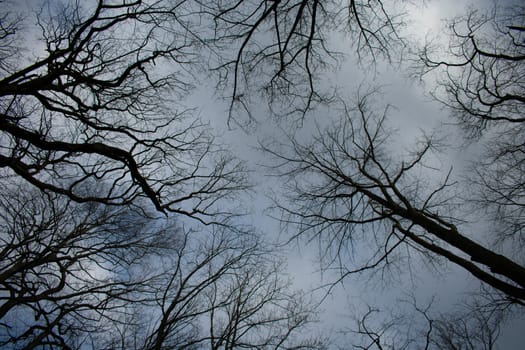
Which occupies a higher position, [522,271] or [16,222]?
[16,222]

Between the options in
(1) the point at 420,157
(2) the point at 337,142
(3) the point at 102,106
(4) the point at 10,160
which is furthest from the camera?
(2) the point at 337,142

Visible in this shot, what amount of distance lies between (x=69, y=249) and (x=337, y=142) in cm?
766

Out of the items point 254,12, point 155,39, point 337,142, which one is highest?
point 155,39

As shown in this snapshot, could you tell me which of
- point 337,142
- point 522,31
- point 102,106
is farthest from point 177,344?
point 522,31

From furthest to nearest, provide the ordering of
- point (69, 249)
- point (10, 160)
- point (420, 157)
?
point (69, 249), point (420, 157), point (10, 160)

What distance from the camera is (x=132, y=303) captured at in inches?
273

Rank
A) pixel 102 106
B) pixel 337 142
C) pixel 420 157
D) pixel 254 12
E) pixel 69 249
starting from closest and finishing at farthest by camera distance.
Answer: pixel 254 12 < pixel 102 106 < pixel 420 157 < pixel 337 142 < pixel 69 249

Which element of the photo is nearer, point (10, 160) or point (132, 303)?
point (10, 160)

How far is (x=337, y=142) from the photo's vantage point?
618 centimetres

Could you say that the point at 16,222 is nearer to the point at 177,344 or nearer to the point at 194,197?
the point at 194,197

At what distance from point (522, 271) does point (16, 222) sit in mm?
10456

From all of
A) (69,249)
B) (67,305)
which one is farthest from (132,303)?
(69,249)

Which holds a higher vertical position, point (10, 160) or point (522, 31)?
point (522, 31)

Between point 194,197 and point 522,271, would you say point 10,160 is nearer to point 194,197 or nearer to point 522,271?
point 194,197
